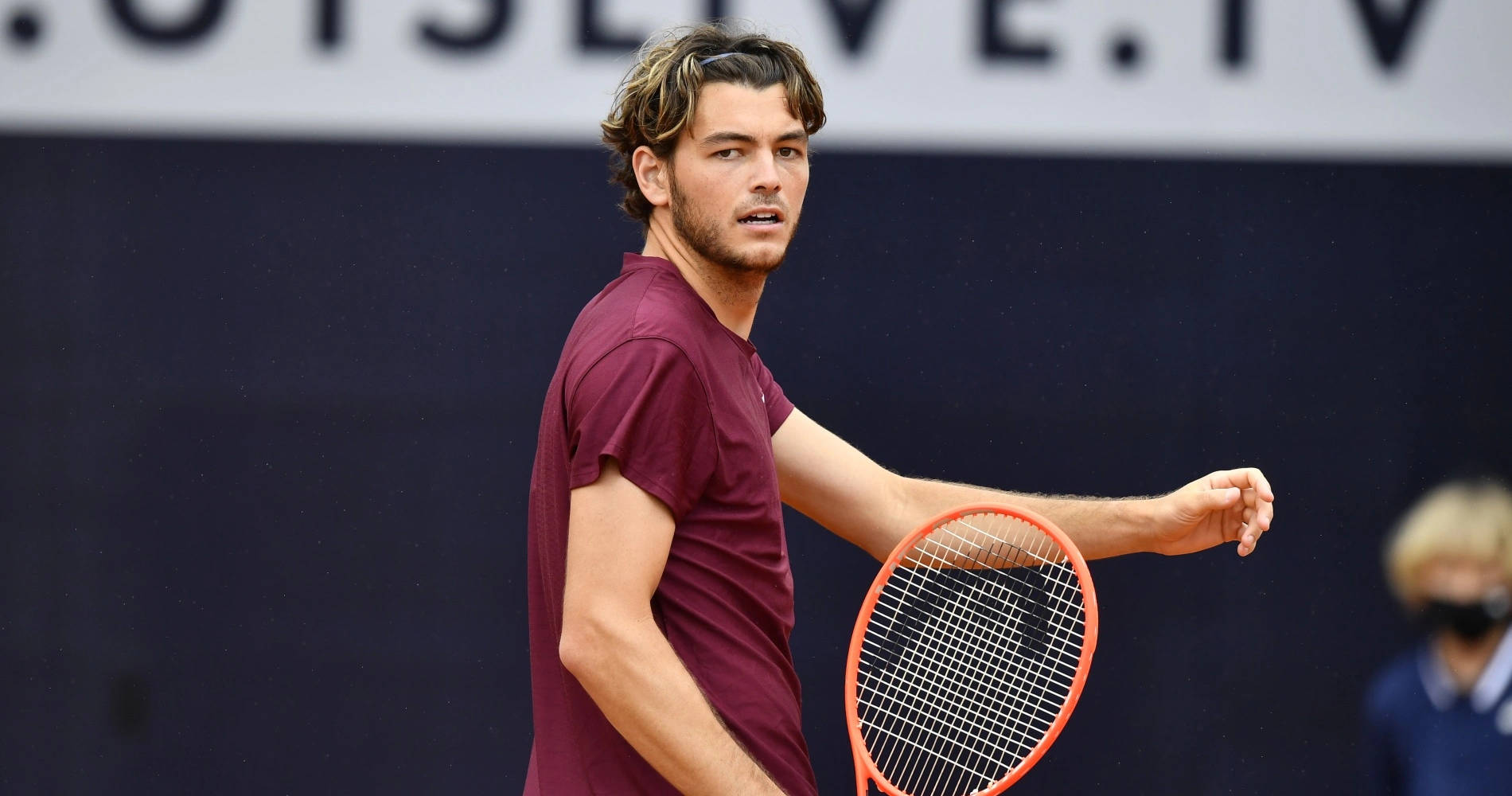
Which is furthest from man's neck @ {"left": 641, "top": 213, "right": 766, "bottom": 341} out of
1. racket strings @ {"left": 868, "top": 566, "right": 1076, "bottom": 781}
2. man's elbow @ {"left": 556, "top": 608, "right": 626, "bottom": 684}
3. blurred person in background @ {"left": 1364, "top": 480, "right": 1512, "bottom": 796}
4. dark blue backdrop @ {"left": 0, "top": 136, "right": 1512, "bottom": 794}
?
blurred person in background @ {"left": 1364, "top": 480, "right": 1512, "bottom": 796}

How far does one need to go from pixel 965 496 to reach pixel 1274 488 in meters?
1.16

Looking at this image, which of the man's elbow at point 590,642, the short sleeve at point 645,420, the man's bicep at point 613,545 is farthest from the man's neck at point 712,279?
the man's elbow at point 590,642

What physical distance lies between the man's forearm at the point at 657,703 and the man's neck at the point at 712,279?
0.39 metres

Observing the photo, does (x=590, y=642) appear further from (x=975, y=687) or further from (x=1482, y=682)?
(x=1482, y=682)

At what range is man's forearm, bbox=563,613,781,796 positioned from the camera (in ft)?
4.92

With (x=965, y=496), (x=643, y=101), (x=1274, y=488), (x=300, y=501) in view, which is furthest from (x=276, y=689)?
(x=1274, y=488)

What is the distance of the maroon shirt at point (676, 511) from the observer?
1533 mm

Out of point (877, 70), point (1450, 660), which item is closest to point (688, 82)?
point (877, 70)

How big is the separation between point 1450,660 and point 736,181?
1.91 m

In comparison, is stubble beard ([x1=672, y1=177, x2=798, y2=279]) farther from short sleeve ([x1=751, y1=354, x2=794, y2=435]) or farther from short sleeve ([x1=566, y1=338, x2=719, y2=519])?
short sleeve ([x1=751, y1=354, x2=794, y2=435])

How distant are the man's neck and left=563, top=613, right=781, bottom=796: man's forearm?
389 millimetres

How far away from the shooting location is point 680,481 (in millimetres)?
1543

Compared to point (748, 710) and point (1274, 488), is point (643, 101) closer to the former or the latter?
point (748, 710)

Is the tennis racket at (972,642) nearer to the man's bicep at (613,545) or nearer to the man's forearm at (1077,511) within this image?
the man's forearm at (1077,511)
